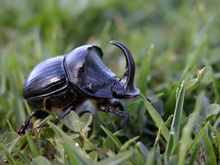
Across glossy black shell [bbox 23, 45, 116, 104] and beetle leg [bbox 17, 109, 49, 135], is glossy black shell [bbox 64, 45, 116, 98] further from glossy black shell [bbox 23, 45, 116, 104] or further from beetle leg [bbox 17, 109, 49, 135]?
beetle leg [bbox 17, 109, 49, 135]

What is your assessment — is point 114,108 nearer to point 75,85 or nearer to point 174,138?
point 75,85

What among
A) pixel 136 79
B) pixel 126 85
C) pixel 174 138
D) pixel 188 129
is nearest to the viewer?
pixel 188 129

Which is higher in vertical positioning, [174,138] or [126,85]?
[126,85]

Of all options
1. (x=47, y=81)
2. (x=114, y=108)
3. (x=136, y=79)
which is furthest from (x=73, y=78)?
(x=136, y=79)

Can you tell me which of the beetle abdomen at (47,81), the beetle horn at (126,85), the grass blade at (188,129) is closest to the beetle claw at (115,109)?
the beetle horn at (126,85)

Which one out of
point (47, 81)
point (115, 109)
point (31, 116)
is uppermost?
point (47, 81)

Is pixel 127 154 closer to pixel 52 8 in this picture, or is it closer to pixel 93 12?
pixel 52 8

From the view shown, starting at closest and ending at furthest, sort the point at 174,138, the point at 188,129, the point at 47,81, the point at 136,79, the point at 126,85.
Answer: the point at 188,129 < the point at 174,138 < the point at 126,85 < the point at 47,81 < the point at 136,79

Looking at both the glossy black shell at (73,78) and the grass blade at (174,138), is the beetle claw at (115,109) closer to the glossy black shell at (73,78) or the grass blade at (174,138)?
the glossy black shell at (73,78)
